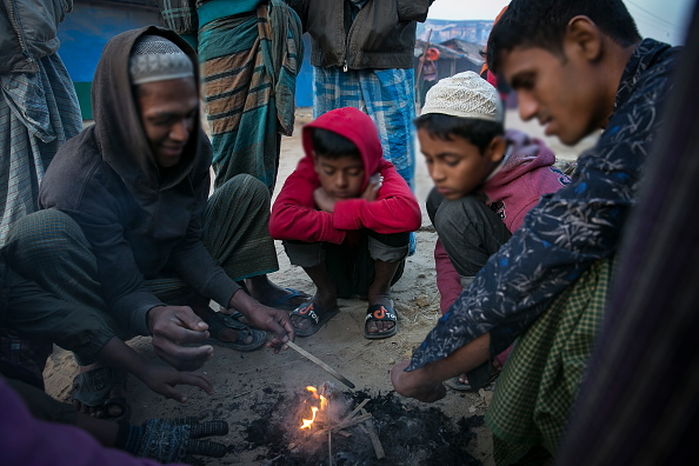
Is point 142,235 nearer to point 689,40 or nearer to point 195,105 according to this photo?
point 195,105

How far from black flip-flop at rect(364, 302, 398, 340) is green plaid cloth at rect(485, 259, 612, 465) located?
1110 millimetres

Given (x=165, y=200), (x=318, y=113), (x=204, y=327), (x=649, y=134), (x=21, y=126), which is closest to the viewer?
(x=649, y=134)

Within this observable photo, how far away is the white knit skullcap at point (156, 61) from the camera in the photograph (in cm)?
128

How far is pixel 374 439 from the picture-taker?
1773 millimetres

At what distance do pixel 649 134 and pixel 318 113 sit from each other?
1501 millimetres

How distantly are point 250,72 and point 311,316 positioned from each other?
144 centimetres

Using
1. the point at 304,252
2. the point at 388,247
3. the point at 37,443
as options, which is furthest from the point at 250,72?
the point at 37,443

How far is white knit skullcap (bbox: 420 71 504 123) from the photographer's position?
1.10 m

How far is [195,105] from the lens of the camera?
1.33 m

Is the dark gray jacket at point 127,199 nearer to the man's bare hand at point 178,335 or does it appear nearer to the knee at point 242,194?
the man's bare hand at point 178,335

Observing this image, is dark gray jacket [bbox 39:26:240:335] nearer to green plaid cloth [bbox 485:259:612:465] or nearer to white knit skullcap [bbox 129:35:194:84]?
white knit skullcap [bbox 129:35:194:84]

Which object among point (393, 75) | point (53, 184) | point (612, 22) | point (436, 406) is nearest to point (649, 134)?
point (612, 22)

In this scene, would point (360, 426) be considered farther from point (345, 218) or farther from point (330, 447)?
point (345, 218)

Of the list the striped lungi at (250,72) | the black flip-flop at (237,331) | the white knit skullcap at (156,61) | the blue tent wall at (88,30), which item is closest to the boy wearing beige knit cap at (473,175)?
the white knit skullcap at (156,61)
